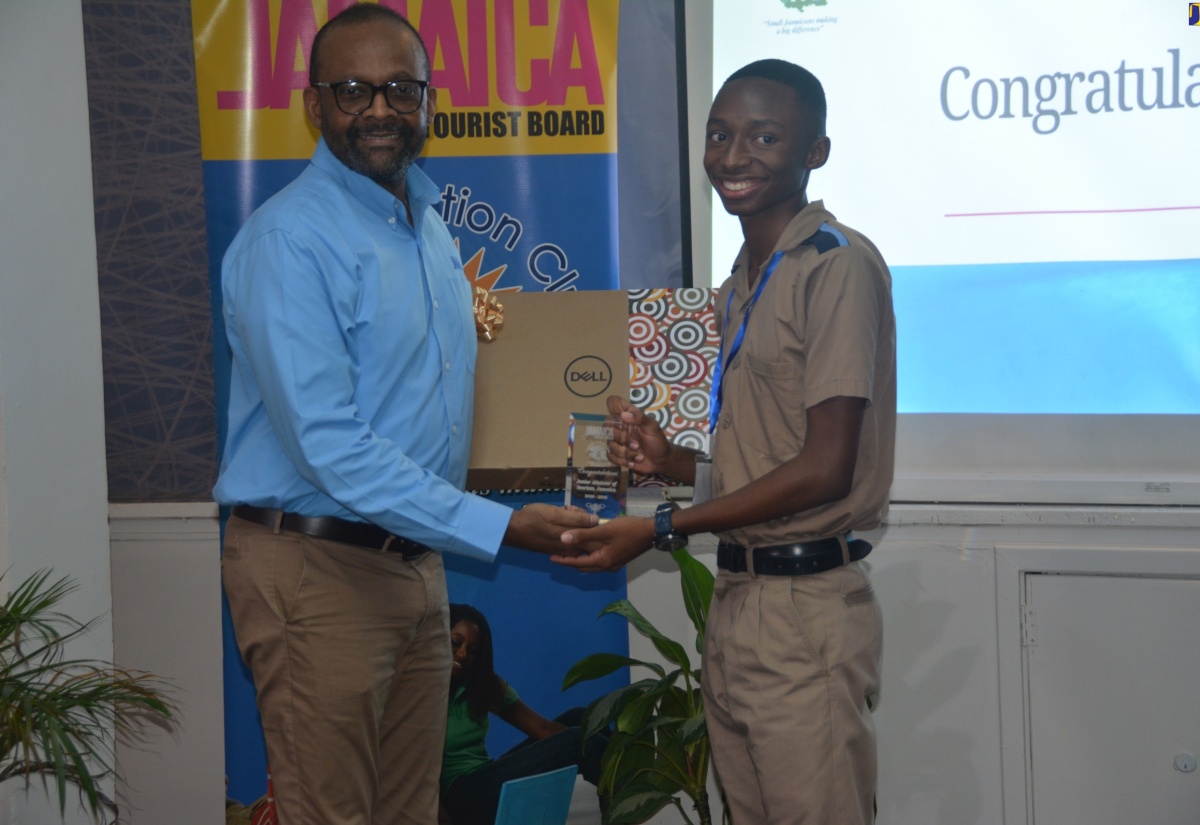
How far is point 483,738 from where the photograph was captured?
2998 millimetres

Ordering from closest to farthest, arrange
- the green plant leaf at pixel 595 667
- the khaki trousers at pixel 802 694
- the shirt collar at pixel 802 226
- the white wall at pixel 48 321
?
1. the khaki trousers at pixel 802 694
2. the shirt collar at pixel 802 226
3. the white wall at pixel 48 321
4. the green plant leaf at pixel 595 667

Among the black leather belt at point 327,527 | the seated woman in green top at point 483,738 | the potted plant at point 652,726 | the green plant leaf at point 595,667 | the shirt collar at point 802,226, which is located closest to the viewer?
the shirt collar at point 802,226

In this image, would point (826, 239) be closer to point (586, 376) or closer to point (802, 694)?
point (802, 694)

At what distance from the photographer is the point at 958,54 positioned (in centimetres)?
294

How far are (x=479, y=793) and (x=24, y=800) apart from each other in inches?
43.4

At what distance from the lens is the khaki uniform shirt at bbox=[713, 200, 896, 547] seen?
177 centimetres

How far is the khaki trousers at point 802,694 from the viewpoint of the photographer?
1.75m

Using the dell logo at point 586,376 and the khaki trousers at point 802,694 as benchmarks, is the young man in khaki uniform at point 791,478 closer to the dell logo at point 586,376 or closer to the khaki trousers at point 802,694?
the khaki trousers at point 802,694

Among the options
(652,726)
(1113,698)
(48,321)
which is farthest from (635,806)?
(48,321)

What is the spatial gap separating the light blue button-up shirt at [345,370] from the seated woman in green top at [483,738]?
1005 millimetres

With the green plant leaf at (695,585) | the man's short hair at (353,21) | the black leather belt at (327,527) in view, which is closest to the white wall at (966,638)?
the green plant leaf at (695,585)

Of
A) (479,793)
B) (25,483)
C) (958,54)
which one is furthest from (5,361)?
(958,54)

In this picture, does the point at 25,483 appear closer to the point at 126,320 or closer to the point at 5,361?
the point at 5,361

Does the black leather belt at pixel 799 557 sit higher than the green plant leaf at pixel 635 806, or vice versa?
the black leather belt at pixel 799 557
